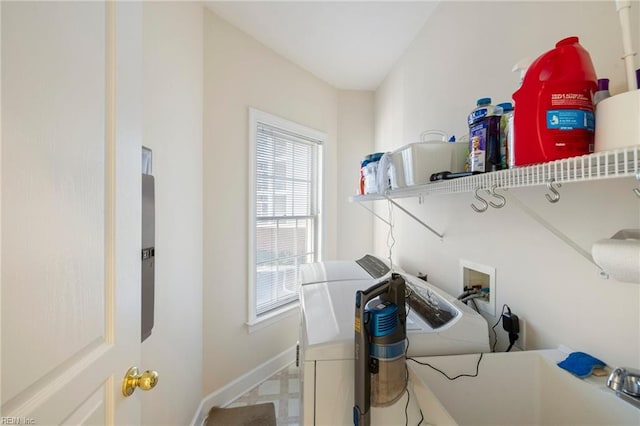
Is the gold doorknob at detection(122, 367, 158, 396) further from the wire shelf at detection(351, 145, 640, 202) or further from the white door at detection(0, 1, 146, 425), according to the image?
the wire shelf at detection(351, 145, 640, 202)

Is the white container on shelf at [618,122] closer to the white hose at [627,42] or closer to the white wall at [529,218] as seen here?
the white hose at [627,42]

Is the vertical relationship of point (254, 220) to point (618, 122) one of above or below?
below

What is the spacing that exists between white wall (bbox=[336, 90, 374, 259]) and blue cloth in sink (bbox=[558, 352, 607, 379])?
2.41m

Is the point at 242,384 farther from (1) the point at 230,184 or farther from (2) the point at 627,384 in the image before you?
(2) the point at 627,384

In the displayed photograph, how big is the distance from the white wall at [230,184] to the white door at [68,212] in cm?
127

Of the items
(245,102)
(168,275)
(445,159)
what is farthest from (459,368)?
(245,102)

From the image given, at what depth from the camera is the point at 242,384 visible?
2312 millimetres

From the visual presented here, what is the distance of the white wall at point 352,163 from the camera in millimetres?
3260

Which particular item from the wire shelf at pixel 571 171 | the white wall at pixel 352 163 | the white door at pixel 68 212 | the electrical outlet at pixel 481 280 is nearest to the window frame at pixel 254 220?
the white wall at pixel 352 163

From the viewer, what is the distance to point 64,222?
1.82 feet

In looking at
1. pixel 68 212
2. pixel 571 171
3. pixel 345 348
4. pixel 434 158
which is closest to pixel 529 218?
pixel 434 158

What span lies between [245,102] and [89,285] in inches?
79.4

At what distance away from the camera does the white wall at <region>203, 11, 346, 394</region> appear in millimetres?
2070

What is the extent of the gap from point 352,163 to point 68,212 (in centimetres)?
292
